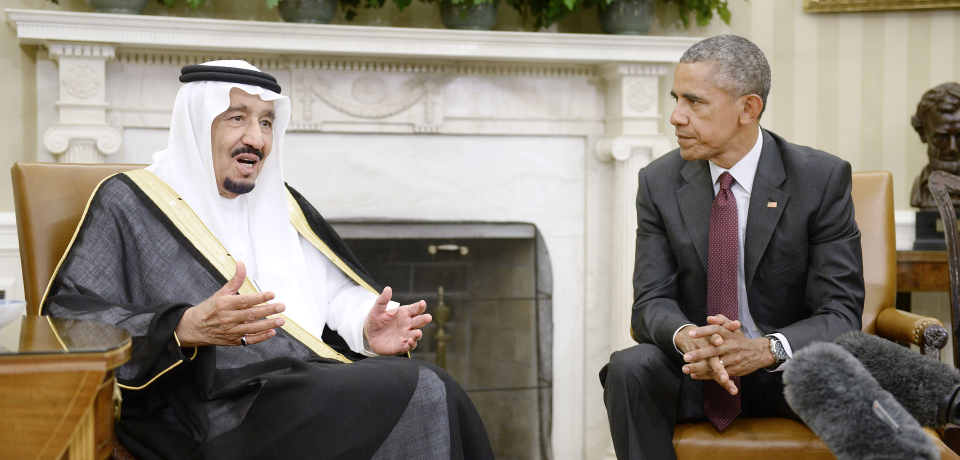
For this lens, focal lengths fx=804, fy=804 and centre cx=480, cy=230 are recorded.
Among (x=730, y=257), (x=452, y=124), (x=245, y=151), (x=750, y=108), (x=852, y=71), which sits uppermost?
(x=852, y=71)

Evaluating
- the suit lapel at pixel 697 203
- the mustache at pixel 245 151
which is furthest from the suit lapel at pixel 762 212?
the mustache at pixel 245 151

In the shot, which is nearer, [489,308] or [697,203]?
[697,203]

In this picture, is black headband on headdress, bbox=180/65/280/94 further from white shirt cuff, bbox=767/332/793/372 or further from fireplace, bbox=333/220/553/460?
white shirt cuff, bbox=767/332/793/372

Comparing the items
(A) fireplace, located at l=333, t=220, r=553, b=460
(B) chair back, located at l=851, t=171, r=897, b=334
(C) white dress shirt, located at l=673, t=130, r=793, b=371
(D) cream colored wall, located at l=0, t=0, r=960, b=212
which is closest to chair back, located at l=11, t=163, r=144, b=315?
(A) fireplace, located at l=333, t=220, r=553, b=460

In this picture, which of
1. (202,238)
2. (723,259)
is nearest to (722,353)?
(723,259)

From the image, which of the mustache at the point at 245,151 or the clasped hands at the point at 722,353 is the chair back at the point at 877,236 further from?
the mustache at the point at 245,151

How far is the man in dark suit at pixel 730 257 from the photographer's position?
2006mm

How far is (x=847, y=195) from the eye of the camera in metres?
2.18

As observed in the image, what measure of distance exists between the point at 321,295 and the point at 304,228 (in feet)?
0.68

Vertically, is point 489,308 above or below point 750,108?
below

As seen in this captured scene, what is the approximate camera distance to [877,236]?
2.62 metres

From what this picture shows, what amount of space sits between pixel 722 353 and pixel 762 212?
1.55 feet

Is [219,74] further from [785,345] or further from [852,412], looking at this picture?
[852,412]

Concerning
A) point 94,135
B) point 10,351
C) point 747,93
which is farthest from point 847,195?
point 94,135
